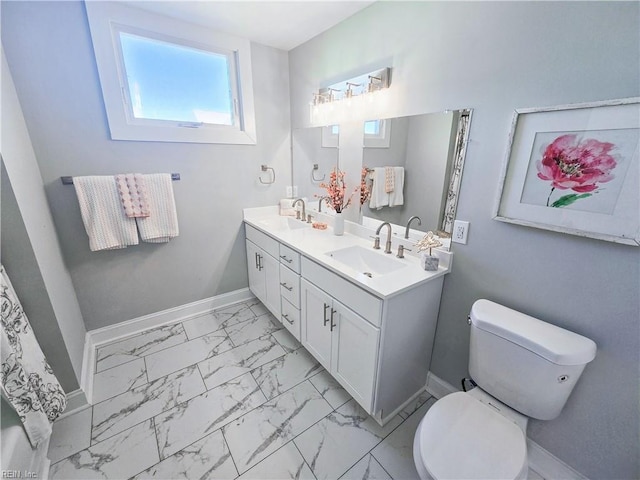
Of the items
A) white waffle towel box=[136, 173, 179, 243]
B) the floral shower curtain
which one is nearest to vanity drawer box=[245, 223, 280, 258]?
white waffle towel box=[136, 173, 179, 243]

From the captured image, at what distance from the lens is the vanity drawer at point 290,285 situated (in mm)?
1820

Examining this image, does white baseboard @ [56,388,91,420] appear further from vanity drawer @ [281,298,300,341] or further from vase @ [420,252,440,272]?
vase @ [420,252,440,272]

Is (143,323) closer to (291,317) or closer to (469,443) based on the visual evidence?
(291,317)

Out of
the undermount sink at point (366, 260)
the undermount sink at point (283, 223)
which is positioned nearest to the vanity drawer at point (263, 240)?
the undermount sink at point (283, 223)

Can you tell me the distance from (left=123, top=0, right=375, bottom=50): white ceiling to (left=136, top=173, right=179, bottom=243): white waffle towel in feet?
3.55

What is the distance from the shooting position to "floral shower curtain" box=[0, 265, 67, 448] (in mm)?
1032

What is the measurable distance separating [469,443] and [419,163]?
1.34 m

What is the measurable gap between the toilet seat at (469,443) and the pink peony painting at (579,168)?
914 mm

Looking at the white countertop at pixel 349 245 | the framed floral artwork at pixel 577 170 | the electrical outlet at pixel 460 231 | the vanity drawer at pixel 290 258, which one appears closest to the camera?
the framed floral artwork at pixel 577 170

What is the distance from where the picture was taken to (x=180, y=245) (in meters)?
2.25

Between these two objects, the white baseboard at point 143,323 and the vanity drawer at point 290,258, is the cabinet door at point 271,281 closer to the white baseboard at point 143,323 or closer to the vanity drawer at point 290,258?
the vanity drawer at point 290,258

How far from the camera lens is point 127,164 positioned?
1887 millimetres

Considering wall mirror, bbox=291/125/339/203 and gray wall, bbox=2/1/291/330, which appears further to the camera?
wall mirror, bbox=291/125/339/203

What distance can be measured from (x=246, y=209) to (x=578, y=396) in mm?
2446
